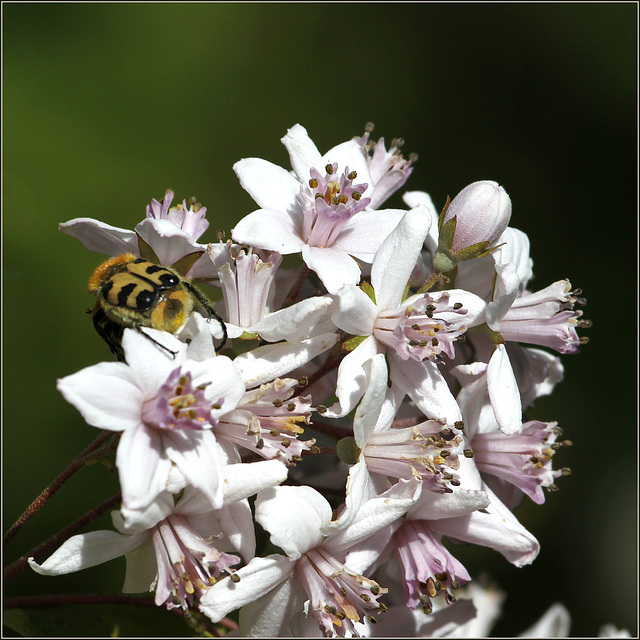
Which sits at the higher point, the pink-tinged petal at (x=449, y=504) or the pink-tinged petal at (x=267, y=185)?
the pink-tinged petal at (x=267, y=185)

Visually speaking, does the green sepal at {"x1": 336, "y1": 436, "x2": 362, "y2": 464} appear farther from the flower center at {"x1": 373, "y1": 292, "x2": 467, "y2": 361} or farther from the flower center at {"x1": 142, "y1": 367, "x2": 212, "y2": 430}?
the flower center at {"x1": 142, "y1": 367, "x2": 212, "y2": 430}

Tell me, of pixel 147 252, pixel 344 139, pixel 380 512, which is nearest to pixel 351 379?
pixel 380 512

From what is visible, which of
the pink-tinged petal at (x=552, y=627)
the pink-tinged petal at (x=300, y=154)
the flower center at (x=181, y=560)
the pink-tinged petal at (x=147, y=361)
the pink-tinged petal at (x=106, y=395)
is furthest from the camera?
the pink-tinged petal at (x=552, y=627)

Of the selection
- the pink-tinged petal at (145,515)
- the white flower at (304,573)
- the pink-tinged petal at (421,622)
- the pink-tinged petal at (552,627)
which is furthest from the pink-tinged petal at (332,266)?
the pink-tinged petal at (552,627)

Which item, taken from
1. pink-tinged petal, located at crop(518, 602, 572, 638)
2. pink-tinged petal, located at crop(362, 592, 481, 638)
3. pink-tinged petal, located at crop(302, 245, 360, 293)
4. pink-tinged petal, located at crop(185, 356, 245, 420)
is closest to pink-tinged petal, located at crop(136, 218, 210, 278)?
pink-tinged petal, located at crop(302, 245, 360, 293)

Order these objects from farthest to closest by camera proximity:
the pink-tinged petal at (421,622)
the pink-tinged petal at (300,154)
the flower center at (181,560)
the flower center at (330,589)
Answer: the pink-tinged petal at (421,622) → the pink-tinged petal at (300,154) → the flower center at (330,589) → the flower center at (181,560)

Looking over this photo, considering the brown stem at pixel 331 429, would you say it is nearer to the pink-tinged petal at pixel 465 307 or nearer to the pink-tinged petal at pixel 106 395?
the pink-tinged petal at pixel 465 307
